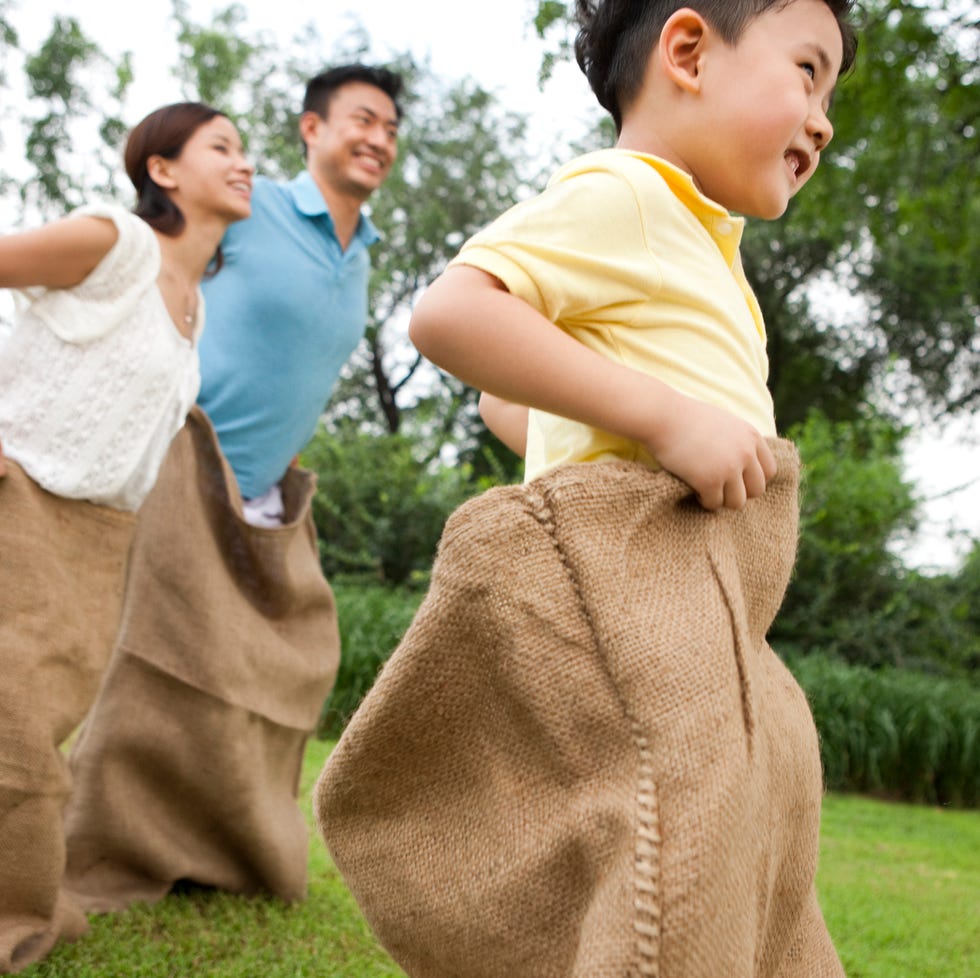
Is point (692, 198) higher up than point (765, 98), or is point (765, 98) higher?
point (765, 98)

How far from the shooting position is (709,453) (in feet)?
4.12

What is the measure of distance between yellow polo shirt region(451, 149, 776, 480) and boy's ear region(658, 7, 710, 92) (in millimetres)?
122

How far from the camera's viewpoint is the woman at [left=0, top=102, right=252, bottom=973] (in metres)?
2.41

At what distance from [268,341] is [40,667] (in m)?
1.47

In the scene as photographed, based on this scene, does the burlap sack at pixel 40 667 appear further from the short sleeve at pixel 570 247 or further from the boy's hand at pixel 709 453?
the boy's hand at pixel 709 453

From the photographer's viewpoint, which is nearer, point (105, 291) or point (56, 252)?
point (56, 252)

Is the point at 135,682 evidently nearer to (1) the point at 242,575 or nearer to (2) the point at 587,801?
(1) the point at 242,575

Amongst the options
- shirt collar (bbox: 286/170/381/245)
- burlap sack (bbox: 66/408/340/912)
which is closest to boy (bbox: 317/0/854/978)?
burlap sack (bbox: 66/408/340/912)

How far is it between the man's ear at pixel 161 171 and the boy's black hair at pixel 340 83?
105 cm

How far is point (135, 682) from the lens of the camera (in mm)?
3189

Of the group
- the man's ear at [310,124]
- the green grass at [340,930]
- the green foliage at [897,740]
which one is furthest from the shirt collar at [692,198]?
the green foliage at [897,740]

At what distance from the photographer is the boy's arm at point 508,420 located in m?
1.74

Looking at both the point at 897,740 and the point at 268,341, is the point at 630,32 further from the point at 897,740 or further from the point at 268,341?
the point at 897,740

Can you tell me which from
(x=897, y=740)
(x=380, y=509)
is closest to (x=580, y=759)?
(x=897, y=740)
